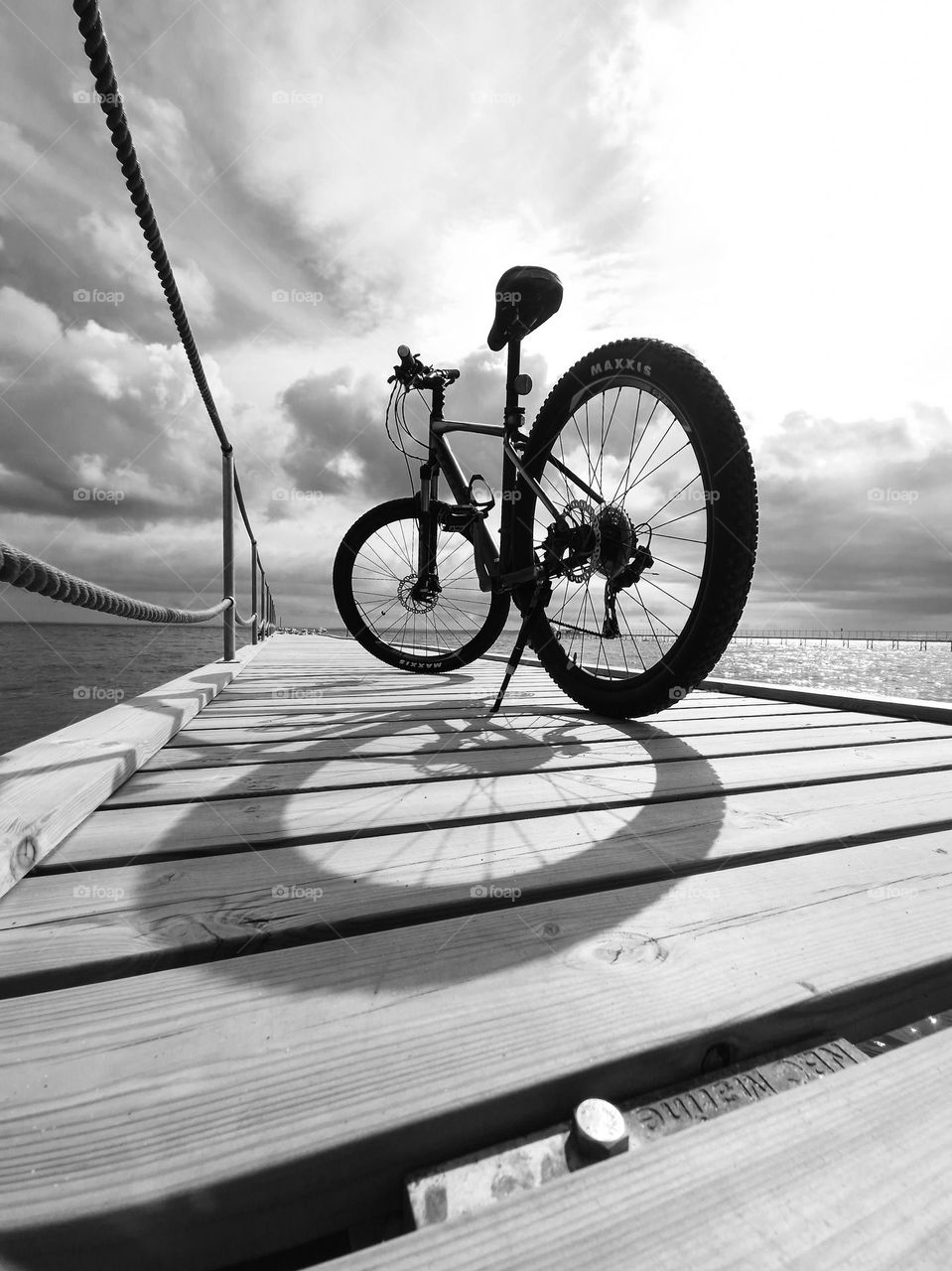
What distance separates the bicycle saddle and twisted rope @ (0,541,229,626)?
5.22 ft

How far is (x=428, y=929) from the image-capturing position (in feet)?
2.08

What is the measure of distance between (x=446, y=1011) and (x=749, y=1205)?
0.81ft

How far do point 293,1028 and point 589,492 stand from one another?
1.71m

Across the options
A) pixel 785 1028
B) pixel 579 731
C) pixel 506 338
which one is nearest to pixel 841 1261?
pixel 785 1028

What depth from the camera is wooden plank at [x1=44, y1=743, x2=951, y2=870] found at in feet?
2.85

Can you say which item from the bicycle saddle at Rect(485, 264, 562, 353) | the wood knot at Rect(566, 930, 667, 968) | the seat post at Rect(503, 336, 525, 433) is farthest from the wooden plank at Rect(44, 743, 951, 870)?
the bicycle saddle at Rect(485, 264, 562, 353)

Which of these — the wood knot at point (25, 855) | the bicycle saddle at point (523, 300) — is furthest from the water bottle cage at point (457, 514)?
the wood knot at point (25, 855)

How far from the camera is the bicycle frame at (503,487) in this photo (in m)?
2.07

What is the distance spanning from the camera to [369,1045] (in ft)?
1.54

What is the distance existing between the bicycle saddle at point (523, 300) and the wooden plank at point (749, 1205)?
7.44 feet

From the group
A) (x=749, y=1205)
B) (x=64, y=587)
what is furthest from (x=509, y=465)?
(x=749, y=1205)

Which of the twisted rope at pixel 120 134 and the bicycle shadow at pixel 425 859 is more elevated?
the twisted rope at pixel 120 134

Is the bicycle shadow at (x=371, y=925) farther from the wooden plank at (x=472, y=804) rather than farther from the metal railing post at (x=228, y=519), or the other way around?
the metal railing post at (x=228, y=519)

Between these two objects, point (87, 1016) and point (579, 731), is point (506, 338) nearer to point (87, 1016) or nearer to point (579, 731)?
point (579, 731)
